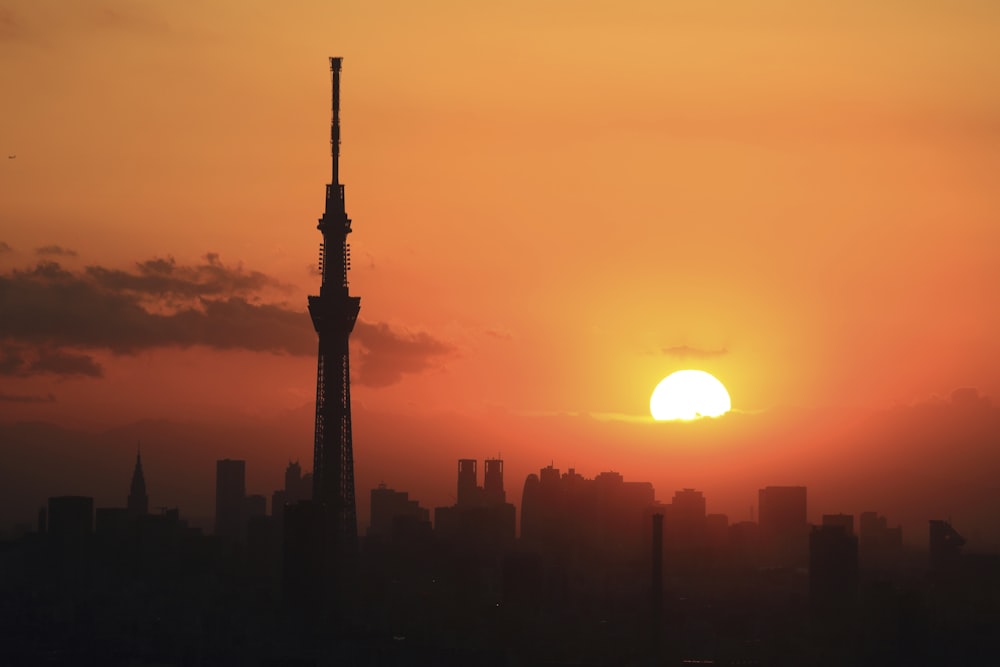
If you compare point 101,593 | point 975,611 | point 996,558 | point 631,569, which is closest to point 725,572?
point 631,569

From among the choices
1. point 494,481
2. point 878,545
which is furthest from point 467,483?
point 878,545

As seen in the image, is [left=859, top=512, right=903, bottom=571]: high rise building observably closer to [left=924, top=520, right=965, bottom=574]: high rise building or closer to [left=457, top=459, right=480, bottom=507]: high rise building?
[left=924, top=520, right=965, bottom=574]: high rise building

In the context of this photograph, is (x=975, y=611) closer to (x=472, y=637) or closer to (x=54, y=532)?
(x=472, y=637)

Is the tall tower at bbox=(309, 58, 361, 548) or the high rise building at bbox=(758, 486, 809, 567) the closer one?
the tall tower at bbox=(309, 58, 361, 548)

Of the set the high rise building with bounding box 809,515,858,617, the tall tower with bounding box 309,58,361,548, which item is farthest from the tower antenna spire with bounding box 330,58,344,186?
the high rise building with bounding box 809,515,858,617

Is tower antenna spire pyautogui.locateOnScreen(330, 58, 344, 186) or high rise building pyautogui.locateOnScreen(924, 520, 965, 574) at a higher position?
tower antenna spire pyautogui.locateOnScreen(330, 58, 344, 186)
